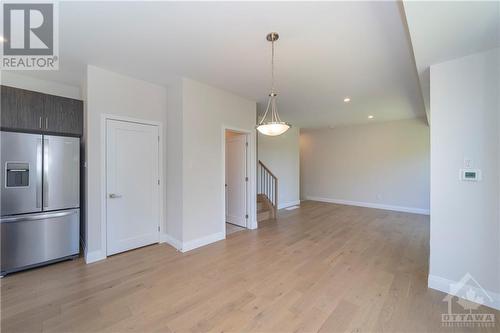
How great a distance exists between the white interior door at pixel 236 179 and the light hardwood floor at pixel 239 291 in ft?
3.52

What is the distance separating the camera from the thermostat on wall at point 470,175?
6.89 feet

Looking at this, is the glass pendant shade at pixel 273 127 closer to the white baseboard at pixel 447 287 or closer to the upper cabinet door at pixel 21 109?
the white baseboard at pixel 447 287

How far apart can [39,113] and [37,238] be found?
1.63 m

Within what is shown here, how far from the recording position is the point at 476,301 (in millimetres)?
2105

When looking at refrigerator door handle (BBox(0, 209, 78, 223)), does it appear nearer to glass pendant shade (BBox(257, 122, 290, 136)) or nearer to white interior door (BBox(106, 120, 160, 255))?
white interior door (BBox(106, 120, 160, 255))

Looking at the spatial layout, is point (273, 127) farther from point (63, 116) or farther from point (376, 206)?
point (376, 206)

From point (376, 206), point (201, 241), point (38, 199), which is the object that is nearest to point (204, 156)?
point (201, 241)

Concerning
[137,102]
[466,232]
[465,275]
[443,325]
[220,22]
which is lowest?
[443,325]

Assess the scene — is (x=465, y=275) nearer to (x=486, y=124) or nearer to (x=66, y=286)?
(x=486, y=124)

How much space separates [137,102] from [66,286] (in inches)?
104

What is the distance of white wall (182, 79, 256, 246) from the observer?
338 centimetres

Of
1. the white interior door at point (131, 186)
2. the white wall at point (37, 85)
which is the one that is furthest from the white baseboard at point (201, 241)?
the white wall at point (37, 85)

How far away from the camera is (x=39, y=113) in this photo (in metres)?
2.69

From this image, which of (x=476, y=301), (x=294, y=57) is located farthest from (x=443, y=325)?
(x=294, y=57)
